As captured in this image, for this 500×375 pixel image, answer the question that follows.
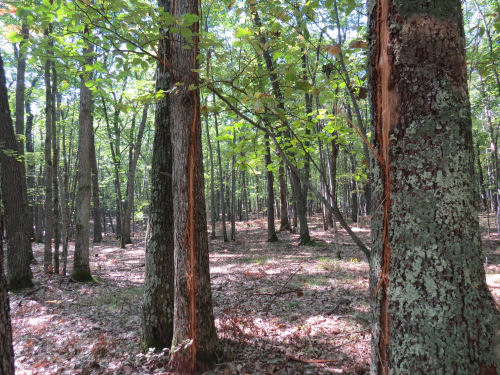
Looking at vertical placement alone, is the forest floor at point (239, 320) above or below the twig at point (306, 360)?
below

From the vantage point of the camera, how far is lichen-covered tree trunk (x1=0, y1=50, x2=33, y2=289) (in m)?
7.34

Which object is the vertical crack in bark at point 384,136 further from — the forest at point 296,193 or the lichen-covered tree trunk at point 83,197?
the lichen-covered tree trunk at point 83,197

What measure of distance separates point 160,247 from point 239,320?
1.99 metres

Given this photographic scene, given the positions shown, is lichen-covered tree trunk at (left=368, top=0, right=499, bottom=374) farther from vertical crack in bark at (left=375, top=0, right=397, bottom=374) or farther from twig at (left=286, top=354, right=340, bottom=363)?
twig at (left=286, top=354, right=340, bottom=363)

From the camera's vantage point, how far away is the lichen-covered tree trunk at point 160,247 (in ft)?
12.8

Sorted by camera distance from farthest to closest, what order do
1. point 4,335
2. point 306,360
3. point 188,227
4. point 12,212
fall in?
1. point 12,212
2. point 306,360
3. point 188,227
4. point 4,335

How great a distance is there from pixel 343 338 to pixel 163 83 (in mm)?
4487

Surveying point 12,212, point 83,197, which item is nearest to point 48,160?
point 83,197

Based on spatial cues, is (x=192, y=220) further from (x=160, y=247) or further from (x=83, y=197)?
(x=83, y=197)

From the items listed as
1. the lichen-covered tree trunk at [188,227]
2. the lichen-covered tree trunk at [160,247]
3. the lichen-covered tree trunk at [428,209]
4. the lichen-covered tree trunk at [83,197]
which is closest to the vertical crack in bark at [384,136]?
the lichen-covered tree trunk at [428,209]

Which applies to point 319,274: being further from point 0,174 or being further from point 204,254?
point 0,174

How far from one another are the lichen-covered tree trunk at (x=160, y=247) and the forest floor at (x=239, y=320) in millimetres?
336

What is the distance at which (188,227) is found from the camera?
3.26 meters

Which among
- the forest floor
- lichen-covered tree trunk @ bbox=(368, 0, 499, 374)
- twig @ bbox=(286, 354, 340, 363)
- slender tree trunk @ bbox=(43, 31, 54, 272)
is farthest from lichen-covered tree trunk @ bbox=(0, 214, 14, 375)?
slender tree trunk @ bbox=(43, 31, 54, 272)
